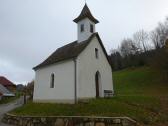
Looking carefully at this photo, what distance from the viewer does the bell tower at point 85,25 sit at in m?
21.6

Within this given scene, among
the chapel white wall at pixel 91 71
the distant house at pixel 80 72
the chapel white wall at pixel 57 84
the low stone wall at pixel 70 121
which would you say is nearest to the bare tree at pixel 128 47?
the distant house at pixel 80 72

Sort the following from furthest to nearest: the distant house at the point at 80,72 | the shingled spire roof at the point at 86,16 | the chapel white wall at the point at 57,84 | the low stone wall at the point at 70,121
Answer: the shingled spire roof at the point at 86,16 < the chapel white wall at the point at 57,84 < the distant house at the point at 80,72 < the low stone wall at the point at 70,121

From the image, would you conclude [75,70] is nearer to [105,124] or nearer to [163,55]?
[105,124]

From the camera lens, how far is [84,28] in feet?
71.6

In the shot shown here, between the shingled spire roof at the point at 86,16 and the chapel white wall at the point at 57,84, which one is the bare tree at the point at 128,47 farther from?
the chapel white wall at the point at 57,84

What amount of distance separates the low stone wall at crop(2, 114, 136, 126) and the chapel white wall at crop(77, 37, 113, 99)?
14.8 ft

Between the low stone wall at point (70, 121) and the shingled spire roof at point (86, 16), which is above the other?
the shingled spire roof at point (86, 16)

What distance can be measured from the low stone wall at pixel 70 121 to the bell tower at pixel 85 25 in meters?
10.6

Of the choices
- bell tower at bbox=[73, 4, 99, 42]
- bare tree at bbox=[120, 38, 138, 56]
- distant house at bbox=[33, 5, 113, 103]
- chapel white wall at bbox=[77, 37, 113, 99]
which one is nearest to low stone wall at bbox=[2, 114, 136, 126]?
distant house at bbox=[33, 5, 113, 103]

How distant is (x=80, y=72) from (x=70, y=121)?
6367mm

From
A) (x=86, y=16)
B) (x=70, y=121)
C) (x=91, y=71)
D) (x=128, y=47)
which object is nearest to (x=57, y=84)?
(x=91, y=71)

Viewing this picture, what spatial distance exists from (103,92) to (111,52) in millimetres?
68842

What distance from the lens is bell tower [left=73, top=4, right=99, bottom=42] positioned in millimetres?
21609

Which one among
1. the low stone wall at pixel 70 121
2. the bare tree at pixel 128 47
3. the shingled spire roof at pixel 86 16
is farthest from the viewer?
the bare tree at pixel 128 47
